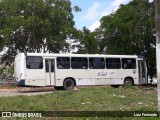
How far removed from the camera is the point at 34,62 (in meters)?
24.2

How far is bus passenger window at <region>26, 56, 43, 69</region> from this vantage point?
78.6ft

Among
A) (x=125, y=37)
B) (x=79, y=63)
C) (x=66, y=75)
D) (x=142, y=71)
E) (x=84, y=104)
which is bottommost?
(x=84, y=104)

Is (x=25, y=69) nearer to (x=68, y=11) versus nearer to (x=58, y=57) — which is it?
(x=58, y=57)

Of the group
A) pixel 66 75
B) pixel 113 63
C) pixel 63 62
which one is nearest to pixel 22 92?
pixel 66 75

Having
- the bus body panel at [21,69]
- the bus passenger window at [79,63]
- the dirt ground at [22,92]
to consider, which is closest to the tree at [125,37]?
the bus passenger window at [79,63]

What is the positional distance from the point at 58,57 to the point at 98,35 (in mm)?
14876

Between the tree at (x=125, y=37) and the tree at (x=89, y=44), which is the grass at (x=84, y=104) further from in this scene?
the tree at (x=89, y=44)

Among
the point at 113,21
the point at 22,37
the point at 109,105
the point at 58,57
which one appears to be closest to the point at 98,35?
the point at 113,21

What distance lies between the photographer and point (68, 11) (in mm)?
35656

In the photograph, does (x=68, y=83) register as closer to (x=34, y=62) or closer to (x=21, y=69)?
(x=34, y=62)

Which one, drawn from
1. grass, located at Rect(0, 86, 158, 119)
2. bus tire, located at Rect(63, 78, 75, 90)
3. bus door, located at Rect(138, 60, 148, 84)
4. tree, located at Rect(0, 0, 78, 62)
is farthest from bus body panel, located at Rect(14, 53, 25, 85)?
bus door, located at Rect(138, 60, 148, 84)

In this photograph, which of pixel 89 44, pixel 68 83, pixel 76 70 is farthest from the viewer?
pixel 89 44

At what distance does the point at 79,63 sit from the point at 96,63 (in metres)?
1.41

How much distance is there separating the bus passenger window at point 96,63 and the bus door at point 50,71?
3.04 metres
